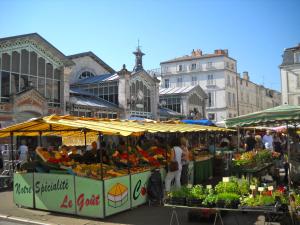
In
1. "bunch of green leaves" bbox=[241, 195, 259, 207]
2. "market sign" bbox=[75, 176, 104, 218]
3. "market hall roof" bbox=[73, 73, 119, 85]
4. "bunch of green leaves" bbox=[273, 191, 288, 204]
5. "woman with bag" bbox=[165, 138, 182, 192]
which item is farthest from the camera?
"market hall roof" bbox=[73, 73, 119, 85]

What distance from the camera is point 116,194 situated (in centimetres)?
875

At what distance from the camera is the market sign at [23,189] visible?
9.73m

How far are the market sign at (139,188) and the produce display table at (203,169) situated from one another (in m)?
3.67

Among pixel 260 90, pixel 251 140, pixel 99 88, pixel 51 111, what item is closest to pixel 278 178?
pixel 251 140

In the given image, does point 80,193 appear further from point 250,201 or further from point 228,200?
point 250,201

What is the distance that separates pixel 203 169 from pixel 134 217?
613 cm

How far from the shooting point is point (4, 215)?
30.0 feet

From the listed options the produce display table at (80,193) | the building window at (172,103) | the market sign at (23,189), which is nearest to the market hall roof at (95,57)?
the building window at (172,103)

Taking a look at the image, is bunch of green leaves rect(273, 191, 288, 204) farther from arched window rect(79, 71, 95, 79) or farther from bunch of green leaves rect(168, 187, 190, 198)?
arched window rect(79, 71, 95, 79)

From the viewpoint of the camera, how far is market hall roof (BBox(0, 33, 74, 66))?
65.3 feet

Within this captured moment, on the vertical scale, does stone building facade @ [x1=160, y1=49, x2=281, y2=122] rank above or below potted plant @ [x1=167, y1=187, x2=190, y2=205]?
above

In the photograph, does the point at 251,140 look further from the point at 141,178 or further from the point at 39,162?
the point at 39,162

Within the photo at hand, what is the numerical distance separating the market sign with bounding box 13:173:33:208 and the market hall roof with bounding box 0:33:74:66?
12.1 metres

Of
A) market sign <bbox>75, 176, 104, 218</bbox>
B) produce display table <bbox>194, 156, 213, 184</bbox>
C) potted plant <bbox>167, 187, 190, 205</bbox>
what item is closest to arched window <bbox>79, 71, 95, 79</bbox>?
produce display table <bbox>194, 156, 213, 184</bbox>
